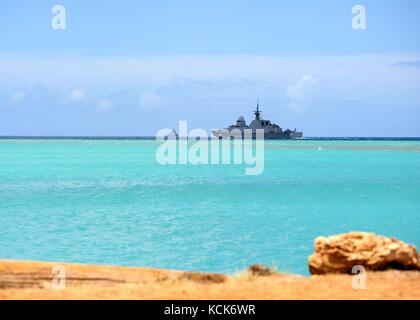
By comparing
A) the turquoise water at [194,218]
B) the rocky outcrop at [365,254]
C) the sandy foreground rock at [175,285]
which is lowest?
the turquoise water at [194,218]

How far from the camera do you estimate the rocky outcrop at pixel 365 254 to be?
32.1ft

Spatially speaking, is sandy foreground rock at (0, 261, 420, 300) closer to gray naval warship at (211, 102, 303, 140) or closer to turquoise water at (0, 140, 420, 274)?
turquoise water at (0, 140, 420, 274)

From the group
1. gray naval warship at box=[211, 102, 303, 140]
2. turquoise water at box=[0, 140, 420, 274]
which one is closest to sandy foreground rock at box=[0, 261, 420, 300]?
turquoise water at box=[0, 140, 420, 274]

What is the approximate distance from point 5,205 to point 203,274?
81.2ft

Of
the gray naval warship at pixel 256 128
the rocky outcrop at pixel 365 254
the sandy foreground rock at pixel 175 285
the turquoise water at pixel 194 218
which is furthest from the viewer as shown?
the gray naval warship at pixel 256 128

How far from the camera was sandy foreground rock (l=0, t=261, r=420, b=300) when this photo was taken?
836 cm

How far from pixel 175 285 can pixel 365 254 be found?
9.96ft

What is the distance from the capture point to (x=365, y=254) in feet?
32.3

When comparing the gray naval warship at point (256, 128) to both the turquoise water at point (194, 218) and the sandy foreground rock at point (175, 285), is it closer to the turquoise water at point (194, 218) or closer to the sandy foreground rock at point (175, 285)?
the turquoise water at point (194, 218)

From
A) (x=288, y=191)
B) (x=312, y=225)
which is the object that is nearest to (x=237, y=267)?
(x=312, y=225)

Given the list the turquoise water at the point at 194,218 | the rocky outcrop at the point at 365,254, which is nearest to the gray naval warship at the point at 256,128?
the turquoise water at the point at 194,218

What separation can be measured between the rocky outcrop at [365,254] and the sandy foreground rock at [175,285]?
24 centimetres

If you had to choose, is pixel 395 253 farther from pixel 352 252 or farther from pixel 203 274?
pixel 203 274

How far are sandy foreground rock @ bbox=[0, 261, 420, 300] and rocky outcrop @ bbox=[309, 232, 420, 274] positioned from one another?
0.78 feet
